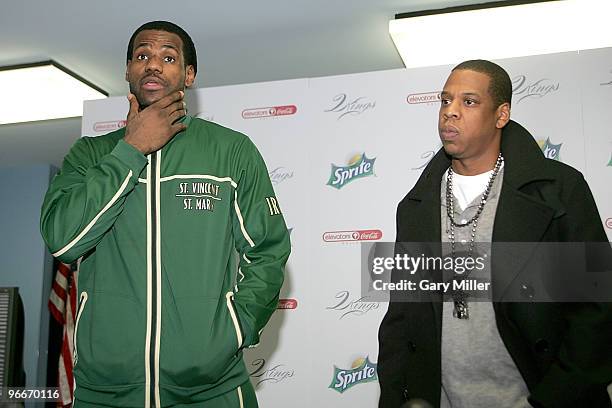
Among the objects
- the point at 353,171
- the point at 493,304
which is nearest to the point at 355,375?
the point at 353,171

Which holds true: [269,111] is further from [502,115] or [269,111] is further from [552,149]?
[502,115]

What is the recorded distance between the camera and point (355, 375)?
3.72 metres

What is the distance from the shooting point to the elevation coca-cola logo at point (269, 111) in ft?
13.5

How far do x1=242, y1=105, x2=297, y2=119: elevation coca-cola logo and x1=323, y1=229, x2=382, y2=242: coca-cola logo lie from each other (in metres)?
0.70

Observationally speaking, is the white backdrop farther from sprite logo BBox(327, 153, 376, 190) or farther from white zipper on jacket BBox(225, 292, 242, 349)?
white zipper on jacket BBox(225, 292, 242, 349)

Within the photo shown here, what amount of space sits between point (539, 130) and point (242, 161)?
78.7 inches

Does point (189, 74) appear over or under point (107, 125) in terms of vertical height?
under

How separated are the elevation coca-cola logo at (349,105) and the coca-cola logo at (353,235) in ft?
1.99

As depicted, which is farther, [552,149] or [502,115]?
[552,149]

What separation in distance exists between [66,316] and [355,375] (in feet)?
6.24

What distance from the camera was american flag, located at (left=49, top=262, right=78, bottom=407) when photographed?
4309 millimetres

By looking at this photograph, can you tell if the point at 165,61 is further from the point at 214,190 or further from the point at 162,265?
the point at 162,265

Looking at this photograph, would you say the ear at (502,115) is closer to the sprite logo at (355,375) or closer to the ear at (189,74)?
the ear at (189,74)

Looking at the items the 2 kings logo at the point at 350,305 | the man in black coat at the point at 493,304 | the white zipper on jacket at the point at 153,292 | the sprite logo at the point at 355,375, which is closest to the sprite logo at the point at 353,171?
the 2 kings logo at the point at 350,305
